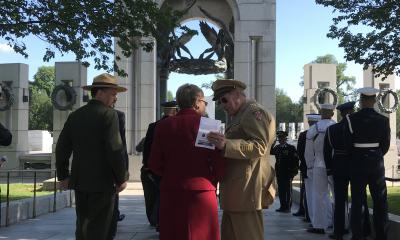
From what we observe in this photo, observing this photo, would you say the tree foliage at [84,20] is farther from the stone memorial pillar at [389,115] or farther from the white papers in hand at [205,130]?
the stone memorial pillar at [389,115]

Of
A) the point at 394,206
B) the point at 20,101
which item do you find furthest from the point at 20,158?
the point at 394,206

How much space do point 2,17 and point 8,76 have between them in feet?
58.1

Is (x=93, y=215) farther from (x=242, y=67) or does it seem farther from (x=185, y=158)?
(x=242, y=67)

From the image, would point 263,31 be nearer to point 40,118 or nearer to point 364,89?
point 364,89

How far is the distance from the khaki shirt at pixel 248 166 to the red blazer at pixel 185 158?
0.52ft

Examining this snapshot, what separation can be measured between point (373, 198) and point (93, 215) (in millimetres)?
3531

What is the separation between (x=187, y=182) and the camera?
13.5ft

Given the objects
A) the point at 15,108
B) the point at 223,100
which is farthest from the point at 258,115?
the point at 15,108

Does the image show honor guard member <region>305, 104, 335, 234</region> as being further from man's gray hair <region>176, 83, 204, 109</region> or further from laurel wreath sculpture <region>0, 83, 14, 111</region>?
laurel wreath sculpture <region>0, 83, 14, 111</region>

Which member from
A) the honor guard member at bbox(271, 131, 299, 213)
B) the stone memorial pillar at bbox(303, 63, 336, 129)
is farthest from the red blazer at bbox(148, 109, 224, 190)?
the stone memorial pillar at bbox(303, 63, 336, 129)

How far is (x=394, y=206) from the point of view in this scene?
31.3 feet

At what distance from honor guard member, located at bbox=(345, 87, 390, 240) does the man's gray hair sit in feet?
9.92

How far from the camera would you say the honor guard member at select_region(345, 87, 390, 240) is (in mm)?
6590

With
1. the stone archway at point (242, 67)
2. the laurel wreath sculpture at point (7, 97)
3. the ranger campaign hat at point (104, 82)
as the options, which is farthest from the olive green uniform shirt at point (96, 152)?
the laurel wreath sculpture at point (7, 97)
